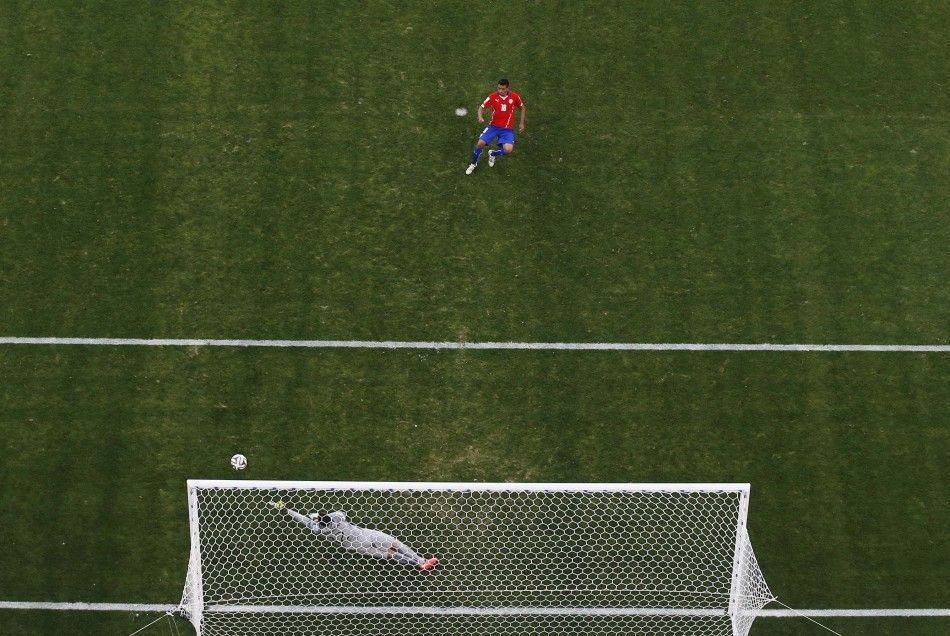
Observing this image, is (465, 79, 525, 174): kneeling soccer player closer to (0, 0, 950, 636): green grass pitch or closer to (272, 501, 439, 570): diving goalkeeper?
(0, 0, 950, 636): green grass pitch

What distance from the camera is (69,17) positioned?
481 inches

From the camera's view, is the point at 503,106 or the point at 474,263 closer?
the point at 503,106

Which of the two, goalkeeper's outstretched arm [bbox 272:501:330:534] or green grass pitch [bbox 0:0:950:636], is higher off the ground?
green grass pitch [bbox 0:0:950:636]

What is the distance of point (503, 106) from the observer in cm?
1130

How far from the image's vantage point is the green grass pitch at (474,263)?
34.3ft

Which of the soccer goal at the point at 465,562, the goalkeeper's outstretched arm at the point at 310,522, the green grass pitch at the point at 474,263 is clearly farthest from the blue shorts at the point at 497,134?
the goalkeeper's outstretched arm at the point at 310,522

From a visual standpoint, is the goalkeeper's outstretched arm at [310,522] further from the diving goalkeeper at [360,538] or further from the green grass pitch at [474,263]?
the green grass pitch at [474,263]

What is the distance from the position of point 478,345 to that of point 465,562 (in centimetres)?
232

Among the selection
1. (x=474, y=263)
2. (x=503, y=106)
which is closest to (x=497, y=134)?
(x=503, y=106)

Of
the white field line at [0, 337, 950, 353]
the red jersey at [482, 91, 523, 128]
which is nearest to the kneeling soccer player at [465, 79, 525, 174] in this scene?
the red jersey at [482, 91, 523, 128]

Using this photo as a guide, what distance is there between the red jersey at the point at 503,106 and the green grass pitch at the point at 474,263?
0.63m

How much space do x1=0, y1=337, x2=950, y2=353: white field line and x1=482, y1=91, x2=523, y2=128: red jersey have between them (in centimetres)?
249

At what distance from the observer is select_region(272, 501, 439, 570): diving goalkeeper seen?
32.6ft

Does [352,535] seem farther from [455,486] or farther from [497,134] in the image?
[497,134]
